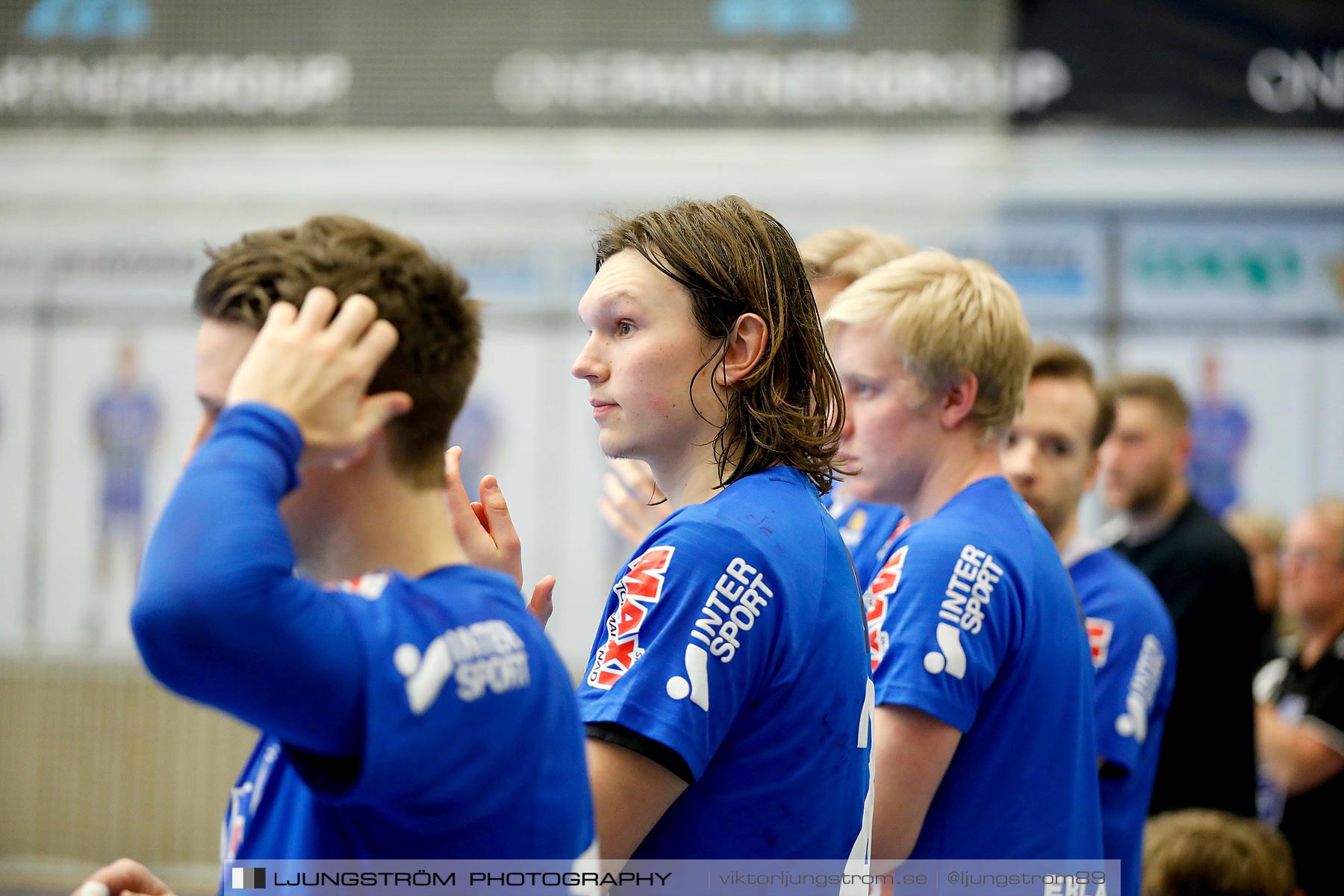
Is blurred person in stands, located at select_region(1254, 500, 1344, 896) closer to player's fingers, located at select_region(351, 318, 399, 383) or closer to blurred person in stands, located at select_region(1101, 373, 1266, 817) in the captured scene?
blurred person in stands, located at select_region(1101, 373, 1266, 817)

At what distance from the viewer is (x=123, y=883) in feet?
4.95

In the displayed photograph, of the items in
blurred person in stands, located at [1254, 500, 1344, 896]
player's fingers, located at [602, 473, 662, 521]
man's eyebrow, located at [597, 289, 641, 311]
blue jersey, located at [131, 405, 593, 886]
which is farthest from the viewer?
blurred person in stands, located at [1254, 500, 1344, 896]

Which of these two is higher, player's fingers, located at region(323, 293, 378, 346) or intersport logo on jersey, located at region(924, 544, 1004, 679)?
player's fingers, located at region(323, 293, 378, 346)

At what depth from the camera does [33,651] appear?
7.77 meters

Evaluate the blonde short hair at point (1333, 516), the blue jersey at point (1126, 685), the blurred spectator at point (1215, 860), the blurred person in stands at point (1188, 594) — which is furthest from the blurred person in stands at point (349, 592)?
the blonde short hair at point (1333, 516)

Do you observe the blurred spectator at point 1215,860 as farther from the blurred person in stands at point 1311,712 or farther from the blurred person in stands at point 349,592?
the blurred person in stands at point 349,592

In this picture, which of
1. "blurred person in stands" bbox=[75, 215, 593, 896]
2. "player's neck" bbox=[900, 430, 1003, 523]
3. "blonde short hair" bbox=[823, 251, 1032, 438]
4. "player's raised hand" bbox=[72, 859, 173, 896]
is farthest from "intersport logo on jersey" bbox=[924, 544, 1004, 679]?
"player's raised hand" bbox=[72, 859, 173, 896]

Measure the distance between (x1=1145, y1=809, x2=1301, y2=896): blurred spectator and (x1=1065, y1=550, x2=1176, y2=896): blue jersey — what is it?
7.5 inches

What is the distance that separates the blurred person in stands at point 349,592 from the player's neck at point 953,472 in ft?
3.88

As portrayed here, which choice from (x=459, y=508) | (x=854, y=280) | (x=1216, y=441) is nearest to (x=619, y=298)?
(x=459, y=508)

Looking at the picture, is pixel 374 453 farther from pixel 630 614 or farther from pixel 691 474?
pixel 691 474

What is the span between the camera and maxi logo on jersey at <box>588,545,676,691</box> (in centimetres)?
162

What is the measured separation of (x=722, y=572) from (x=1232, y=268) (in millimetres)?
7365

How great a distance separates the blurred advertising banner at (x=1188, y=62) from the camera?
289 inches
